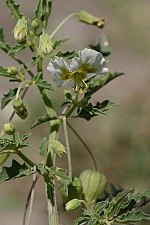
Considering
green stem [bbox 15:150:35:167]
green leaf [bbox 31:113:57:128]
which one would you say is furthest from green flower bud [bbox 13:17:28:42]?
green stem [bbox 15:150:35:167]

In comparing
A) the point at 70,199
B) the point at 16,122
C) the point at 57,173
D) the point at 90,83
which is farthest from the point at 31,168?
the point at 16,122

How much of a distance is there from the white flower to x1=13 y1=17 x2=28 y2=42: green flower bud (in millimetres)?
123

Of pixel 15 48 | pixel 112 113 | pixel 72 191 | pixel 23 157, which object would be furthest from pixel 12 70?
pixel 112 113

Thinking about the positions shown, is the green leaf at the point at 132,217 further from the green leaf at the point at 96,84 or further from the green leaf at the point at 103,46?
the green leaf at the point at 103,46

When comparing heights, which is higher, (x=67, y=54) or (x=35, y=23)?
(x=35, y=23)

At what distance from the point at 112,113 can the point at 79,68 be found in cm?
301

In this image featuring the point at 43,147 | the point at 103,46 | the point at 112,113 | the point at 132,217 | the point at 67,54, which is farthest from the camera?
the point at 112,113

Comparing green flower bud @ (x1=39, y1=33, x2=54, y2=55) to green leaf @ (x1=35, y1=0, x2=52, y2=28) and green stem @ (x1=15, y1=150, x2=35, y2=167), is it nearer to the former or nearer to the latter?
green leaf @ (x1=35, y1=0, x2=52, y2=28)

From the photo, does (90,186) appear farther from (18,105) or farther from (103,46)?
(103,46)

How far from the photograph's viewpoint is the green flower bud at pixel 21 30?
176 cm

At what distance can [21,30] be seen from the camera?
5.77 ft

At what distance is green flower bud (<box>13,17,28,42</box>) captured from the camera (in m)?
1.76

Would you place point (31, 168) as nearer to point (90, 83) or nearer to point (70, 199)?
point (70, 199)

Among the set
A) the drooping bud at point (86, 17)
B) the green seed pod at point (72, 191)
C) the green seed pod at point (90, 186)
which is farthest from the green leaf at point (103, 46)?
the green seed pod at point (72, 191)
